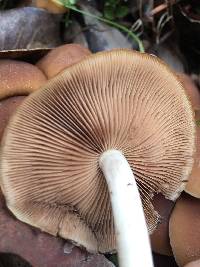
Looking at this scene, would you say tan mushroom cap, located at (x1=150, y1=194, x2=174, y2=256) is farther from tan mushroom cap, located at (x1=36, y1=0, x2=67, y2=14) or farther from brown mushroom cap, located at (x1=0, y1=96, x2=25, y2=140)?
tan mushroom cap, located at (x1=36, y1=0, x2=67, y2=14)

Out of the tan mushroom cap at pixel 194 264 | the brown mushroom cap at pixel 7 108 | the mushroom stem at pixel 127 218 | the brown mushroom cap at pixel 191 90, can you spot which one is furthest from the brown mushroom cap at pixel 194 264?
the brown mushroom cap at pixel 7 108

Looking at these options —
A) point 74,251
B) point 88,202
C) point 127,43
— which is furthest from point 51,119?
point 127,43

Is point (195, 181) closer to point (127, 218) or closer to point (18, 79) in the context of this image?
point (127, 218)

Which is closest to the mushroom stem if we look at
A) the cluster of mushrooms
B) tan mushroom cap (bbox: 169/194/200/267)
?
the cluster of mushrooms

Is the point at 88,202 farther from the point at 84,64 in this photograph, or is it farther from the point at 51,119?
the point at 84,64

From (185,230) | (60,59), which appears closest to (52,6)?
(60,59)

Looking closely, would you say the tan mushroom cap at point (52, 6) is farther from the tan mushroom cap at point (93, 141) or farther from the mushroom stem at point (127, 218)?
the mushroom stem at point (127, 218)
